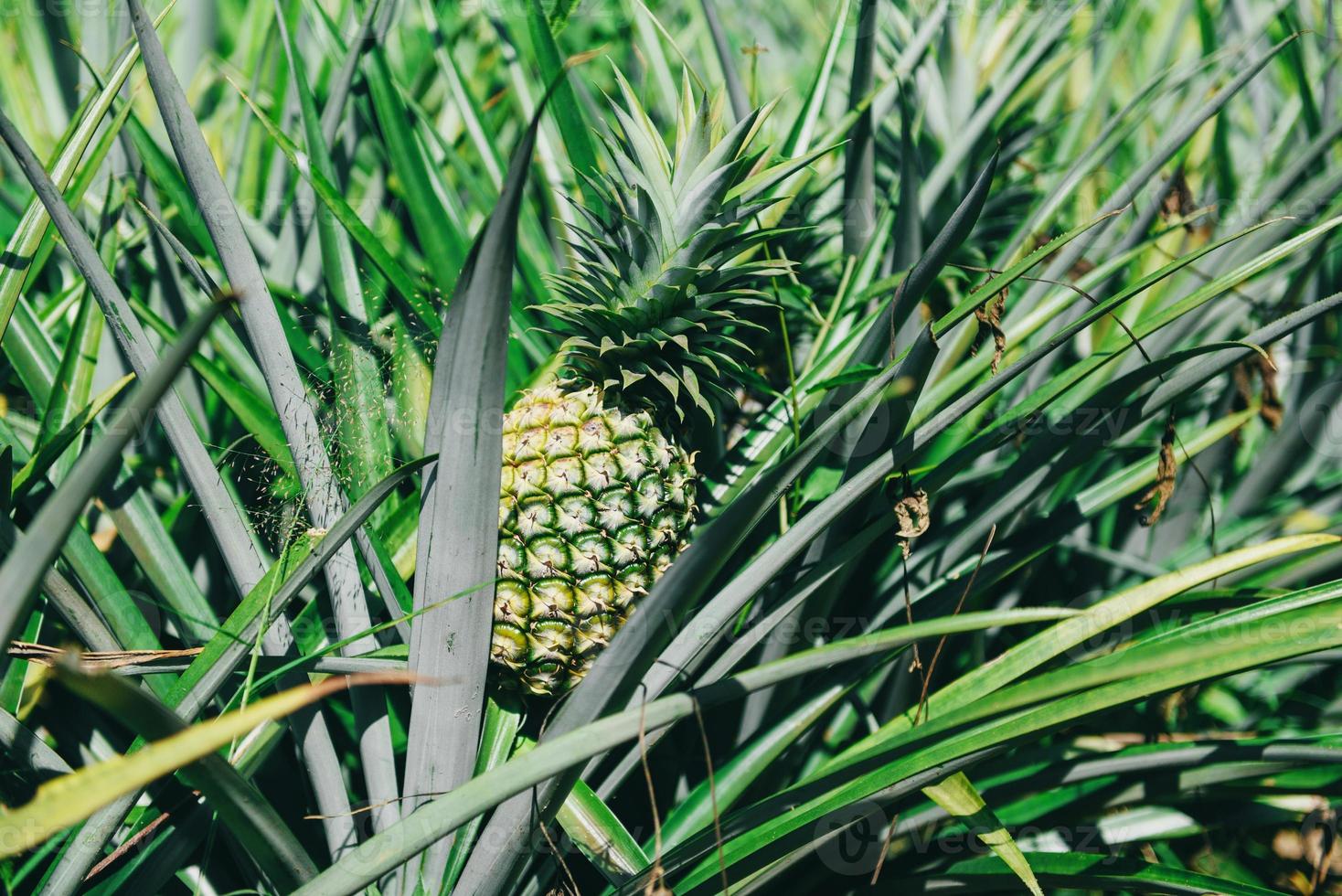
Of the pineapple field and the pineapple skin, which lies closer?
the pineapple field

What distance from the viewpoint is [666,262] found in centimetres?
95

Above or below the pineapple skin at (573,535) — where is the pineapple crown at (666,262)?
above

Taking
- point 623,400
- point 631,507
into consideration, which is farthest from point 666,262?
point 631,507

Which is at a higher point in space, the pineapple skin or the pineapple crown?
the pineapple crown

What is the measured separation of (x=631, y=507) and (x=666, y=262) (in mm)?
303

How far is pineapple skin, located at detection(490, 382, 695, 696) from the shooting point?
90 cm

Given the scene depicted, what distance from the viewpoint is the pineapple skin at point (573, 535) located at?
2.96 feet

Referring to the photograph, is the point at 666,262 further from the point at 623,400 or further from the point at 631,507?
the point at 631,507

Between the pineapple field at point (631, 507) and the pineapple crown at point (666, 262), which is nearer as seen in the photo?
the pineapple field at point (631, 507)

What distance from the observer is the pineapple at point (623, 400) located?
90 cm

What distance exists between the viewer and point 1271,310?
138 cm

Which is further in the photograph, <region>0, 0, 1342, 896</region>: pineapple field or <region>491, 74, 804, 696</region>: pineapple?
<region>491, 74, 804, 696</region>: pineapple

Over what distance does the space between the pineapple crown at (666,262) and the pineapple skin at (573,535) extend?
0.06 metres

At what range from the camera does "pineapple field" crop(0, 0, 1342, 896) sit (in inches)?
27.8
